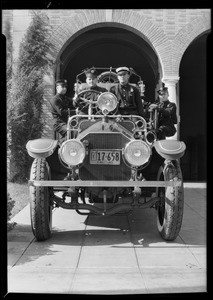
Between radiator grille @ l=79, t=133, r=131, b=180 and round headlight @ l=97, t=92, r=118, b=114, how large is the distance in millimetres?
291

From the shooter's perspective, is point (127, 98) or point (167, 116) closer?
point (127, 98)

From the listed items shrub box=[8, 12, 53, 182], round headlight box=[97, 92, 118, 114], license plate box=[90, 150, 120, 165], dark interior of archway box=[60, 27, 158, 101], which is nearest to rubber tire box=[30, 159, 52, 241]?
license plate box=[90, 150, 120, 165]

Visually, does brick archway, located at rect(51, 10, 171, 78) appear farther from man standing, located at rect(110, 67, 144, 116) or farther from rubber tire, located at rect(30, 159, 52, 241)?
rubber tire, located at rect(30, 159, 52, 241)

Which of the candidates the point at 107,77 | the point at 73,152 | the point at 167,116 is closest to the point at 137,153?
the point at 73,152

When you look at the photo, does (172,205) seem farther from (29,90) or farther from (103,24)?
(103,24)

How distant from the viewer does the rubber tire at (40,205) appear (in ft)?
15.2

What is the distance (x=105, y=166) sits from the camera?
475 cm

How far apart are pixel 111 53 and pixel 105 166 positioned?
30.0 ft

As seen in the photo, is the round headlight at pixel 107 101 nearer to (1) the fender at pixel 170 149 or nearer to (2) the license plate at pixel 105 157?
(2) the license plate at pixel 105 157

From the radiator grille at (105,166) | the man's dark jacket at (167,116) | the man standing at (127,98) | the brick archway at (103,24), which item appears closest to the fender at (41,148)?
the radiator grille at (105,166)

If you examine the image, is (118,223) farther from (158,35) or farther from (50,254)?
(158,35)

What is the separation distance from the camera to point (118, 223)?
5742 millimetres
